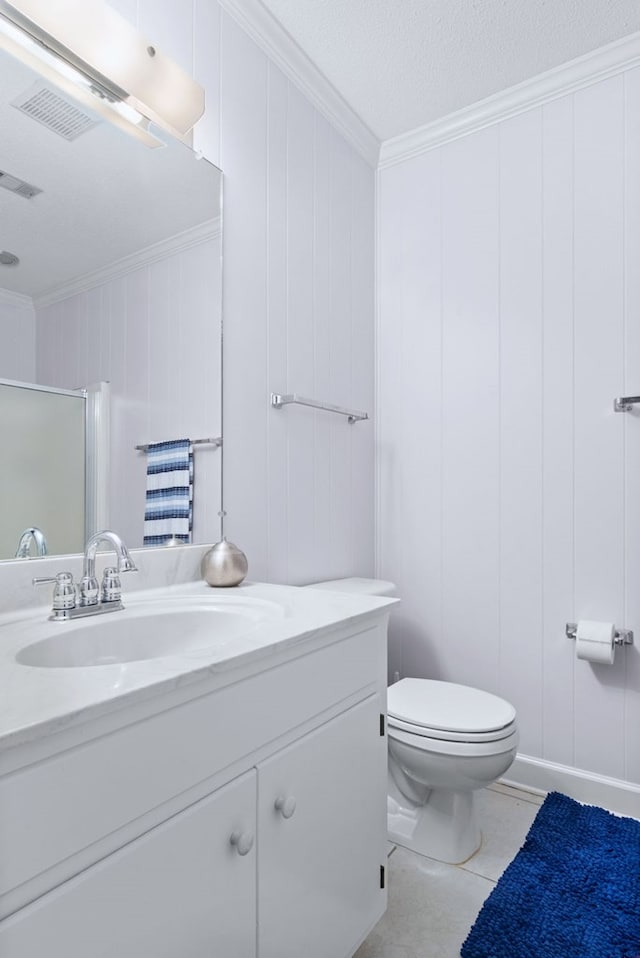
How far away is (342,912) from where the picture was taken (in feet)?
3.64

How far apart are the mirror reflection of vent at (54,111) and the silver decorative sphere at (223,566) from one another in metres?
1.00

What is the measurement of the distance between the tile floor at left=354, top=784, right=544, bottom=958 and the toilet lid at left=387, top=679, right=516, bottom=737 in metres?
0.31

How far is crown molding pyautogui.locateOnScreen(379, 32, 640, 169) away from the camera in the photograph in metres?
1.87

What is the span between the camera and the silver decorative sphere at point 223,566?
146 cm

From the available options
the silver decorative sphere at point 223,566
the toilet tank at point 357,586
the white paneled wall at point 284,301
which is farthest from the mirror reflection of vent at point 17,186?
the toilet tank at point 357,586

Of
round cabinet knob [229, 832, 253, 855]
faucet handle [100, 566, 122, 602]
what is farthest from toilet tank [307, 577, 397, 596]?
round cabinet knob [229, 832, 253, 855]

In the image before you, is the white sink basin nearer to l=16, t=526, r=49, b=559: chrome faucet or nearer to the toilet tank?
l=16, t=526, r=49, b=559: chrome faucet

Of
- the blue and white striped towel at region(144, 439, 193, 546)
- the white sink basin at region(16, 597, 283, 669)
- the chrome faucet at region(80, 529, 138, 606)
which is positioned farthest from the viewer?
the blue and white striped towel at region(144, 439, 193, 546)

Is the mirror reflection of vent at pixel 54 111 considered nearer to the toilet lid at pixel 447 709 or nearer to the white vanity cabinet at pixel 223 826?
the white vanity cabinet at pixel 223 826

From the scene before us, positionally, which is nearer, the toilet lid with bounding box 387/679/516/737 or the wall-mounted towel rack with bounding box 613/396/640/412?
the toilet lid with bounding box 387/679/516/737

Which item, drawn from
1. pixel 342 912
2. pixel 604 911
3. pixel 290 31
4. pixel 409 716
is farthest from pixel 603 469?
pixel 290 31

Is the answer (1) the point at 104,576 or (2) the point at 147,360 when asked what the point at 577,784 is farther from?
(2) the point at 147,360

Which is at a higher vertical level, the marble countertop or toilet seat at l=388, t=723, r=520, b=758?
the marble countertop

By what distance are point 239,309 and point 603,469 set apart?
1.28 m
